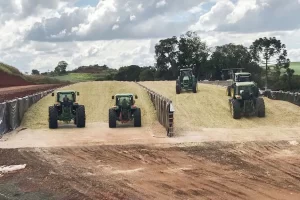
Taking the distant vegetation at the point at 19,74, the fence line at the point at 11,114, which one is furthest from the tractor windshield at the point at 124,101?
the distant vegetation at the point at 19,74

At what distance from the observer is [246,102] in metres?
27.5

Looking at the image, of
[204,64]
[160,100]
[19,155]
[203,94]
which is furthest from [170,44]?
[19,155]

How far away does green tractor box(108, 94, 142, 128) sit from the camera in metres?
25.4

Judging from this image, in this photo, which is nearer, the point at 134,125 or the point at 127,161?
the point at 127,161

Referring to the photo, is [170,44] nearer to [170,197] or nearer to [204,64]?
[204,64]

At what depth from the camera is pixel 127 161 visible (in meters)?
16.6

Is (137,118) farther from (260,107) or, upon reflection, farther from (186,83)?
(186,83)

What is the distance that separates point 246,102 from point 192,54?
89.6m

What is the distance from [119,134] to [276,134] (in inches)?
266

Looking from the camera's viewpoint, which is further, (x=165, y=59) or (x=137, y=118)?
(x=165, y=59)

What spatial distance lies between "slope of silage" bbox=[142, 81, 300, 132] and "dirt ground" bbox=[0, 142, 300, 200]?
5.97 meters

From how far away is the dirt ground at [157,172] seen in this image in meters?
12.4

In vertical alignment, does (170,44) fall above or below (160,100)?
above

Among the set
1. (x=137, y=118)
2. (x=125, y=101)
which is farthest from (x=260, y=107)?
(x=125, y=101)
